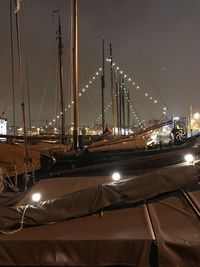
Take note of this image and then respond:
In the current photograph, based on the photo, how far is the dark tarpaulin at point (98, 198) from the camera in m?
2.90

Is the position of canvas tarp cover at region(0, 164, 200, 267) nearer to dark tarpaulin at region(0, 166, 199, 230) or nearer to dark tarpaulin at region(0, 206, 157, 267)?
dark tarpaulin at region(0, 206, 157, 267)

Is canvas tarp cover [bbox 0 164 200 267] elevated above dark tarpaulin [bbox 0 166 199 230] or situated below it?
below

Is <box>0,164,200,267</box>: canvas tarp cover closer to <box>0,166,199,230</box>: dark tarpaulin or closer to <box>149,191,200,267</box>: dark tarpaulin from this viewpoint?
<box>149,191,200,267</box>: dark tarpaulin

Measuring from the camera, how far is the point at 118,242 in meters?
2.45

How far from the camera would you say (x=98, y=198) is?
10.3 ft

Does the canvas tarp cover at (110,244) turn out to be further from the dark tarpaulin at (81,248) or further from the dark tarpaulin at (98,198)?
the dark tarpaulin at (98,198)

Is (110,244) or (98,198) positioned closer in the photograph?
(110,244)

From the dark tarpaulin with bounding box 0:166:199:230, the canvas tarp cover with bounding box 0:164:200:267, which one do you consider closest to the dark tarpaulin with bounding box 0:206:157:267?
the canvas tarp cover with bounding box 0:164:200:267

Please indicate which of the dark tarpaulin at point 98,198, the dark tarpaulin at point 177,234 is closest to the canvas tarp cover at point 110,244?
the dark tarpaulin at point 177,234

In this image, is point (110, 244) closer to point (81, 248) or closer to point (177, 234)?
point (81, 248)

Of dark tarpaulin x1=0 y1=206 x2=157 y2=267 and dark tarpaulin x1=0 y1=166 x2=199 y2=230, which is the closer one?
dark tarpaulin x1=0 y1=206 x2=157 y2=267

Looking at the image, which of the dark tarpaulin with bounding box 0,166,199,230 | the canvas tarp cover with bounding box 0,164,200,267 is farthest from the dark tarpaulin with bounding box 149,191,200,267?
the dark tarpaulin with bounding box 0,166,199,230

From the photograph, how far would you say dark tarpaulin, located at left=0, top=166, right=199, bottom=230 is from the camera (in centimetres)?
290

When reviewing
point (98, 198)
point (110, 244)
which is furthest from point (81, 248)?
point (98, 198)
